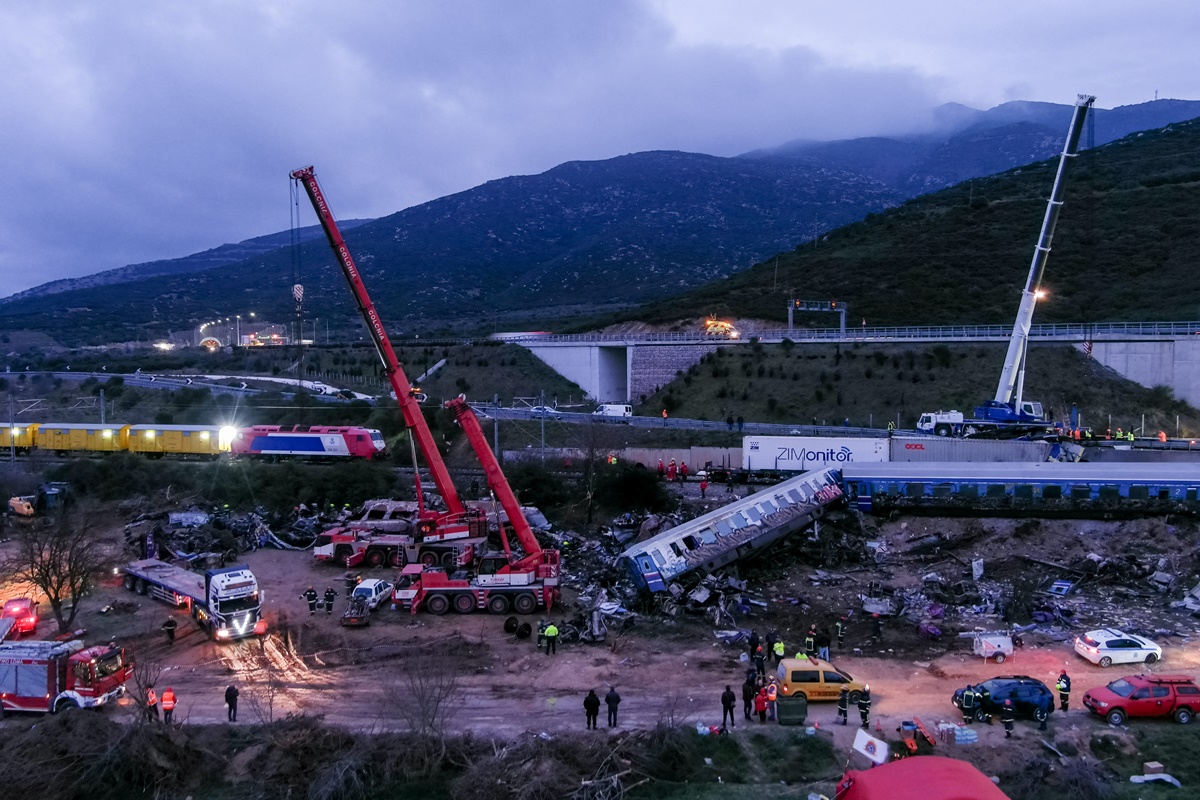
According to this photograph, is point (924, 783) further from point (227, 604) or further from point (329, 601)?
point (329, 601)

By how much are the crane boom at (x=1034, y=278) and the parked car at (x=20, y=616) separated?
→ 1437 inches

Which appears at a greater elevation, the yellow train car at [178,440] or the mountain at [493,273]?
the mountain at [493,273]

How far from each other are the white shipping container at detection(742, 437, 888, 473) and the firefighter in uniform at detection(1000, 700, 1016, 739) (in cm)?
1759

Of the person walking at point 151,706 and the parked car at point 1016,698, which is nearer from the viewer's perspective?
the person walking at point 151,706

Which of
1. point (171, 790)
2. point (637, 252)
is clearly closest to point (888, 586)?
point (171, 790)

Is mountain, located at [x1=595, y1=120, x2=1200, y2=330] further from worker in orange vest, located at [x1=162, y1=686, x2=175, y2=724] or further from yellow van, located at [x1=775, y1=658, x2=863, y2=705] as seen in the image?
worker in orange vest, located at [x1=162, y1=686, x2=175, y2=724]

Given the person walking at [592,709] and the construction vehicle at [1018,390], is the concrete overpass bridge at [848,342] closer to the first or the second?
A: the construction vehicle at [1018,390]

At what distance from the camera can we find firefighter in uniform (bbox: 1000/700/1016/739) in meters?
13.2

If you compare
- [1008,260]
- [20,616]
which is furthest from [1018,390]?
[20,616]

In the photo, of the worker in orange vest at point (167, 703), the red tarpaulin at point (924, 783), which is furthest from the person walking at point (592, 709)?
the worker in orange vest at point (167, 703)

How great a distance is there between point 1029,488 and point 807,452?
27.9ft

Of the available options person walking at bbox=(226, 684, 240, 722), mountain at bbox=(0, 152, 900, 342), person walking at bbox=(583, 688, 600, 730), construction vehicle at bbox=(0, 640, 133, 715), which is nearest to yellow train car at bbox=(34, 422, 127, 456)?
construction vehicle at bbox=(0, 640, 133, 715)

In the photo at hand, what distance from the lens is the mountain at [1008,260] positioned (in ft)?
189

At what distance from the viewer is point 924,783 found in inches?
344
